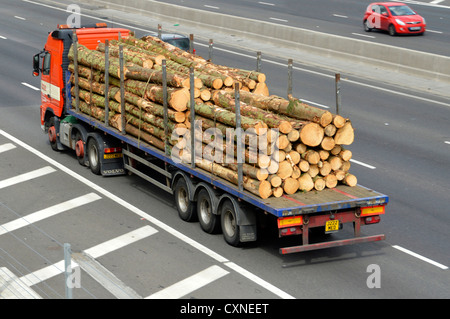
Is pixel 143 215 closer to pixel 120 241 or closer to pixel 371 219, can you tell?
pixel 120 241

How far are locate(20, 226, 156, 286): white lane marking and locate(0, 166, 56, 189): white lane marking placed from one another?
4636 mm

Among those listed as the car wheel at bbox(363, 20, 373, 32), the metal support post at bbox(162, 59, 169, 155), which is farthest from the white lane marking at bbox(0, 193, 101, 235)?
the car wheel at bbox(363, 20, 373, 32)

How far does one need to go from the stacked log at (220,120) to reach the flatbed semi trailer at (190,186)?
0.22 m

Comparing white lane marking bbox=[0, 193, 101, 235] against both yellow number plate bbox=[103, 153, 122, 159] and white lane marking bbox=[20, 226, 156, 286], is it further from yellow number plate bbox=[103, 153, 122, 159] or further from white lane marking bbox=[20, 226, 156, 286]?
white lane marking bbox=[20, 226, 156, 286]

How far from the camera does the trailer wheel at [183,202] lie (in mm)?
16094

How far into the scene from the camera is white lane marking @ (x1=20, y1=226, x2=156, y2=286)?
13.6 m

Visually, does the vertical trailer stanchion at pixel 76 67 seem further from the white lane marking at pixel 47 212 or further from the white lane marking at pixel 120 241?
the white lane marking at pixel 120 241

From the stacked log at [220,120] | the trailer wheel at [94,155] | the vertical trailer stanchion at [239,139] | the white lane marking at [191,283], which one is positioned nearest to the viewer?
the white lane marking at [191,283]

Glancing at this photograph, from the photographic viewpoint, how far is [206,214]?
15.7m

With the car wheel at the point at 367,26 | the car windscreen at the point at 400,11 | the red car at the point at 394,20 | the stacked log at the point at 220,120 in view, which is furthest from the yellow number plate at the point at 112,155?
the car wheel at the point at 367,26

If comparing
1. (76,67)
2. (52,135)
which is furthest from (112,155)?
(52,135)

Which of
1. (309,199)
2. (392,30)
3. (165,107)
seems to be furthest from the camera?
(392,30)

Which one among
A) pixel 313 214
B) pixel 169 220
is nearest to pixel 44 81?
pixel 169 220

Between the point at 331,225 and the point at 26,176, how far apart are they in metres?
8.63
